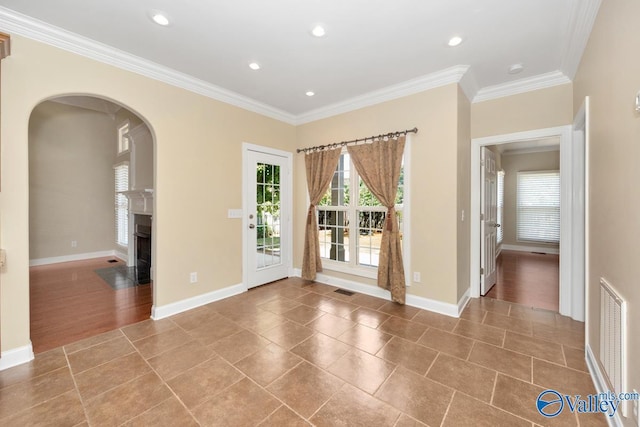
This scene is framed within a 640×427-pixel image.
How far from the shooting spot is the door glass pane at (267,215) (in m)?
4.13

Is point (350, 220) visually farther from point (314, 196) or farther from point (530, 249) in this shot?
point (530, 249)

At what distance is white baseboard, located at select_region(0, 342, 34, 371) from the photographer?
6.88ft

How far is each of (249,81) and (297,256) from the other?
2.78 m

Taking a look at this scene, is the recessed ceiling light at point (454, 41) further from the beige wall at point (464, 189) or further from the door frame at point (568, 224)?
the door frame at point (568, 224)

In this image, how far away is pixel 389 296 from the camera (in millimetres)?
3600

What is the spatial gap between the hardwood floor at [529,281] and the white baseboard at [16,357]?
5.01 meters

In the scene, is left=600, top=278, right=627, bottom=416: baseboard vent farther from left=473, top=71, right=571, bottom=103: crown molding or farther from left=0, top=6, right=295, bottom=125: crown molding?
left=0, top=6, right=295, bottom=125: crown molding

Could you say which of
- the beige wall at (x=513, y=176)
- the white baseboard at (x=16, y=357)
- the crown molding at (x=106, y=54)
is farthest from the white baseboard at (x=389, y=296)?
the beige wall at (x=513, y=176)

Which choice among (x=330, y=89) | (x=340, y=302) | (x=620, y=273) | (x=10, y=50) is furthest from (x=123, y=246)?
(x=620, y=273)

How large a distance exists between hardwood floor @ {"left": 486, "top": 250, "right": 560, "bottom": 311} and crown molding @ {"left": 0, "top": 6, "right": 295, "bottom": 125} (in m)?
4.60

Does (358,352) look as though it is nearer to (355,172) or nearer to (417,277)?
(417,277)

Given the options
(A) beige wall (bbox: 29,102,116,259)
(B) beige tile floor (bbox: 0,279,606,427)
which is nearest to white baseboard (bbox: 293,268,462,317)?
(B) beige tile floor (bbox: 0,279,606,427)

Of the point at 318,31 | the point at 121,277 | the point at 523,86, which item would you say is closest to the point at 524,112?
the point at 523,86

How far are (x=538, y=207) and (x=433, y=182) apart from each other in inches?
234
